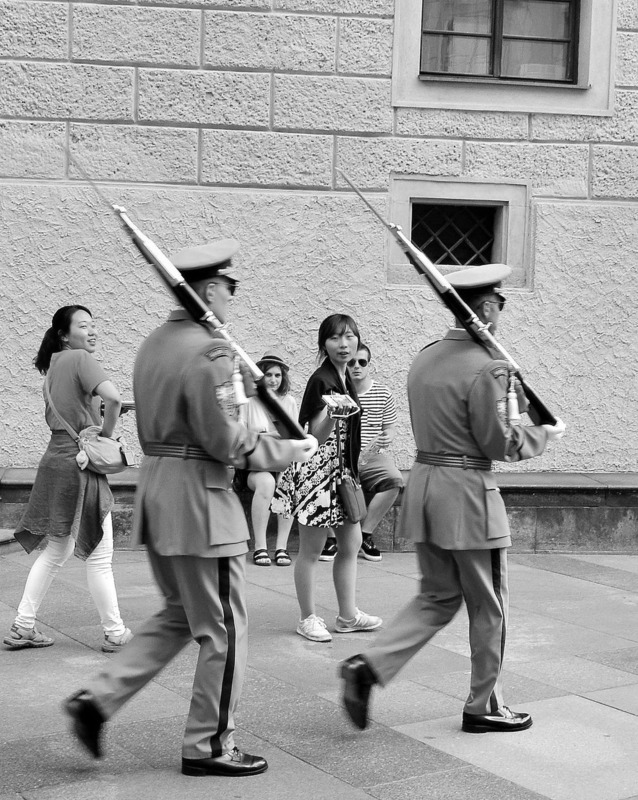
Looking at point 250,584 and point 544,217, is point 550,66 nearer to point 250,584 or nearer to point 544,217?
point 544,217

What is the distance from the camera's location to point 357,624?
6.43 meters

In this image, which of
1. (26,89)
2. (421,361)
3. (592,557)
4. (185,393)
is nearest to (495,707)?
(421,361)

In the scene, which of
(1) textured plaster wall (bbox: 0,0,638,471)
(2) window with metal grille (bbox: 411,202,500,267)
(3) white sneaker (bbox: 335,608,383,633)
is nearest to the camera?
(3) white sneaker (bbox: 335,608,383,633)

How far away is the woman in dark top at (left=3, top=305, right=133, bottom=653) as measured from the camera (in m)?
5.92

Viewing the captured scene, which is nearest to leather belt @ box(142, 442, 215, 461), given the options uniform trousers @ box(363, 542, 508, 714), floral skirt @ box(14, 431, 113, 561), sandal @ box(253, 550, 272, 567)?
uniform trousers @ box(363, 542, 508, 714)

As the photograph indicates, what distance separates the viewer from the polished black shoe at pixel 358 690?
15.1 ft

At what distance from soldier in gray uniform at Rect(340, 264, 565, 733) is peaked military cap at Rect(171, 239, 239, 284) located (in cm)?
99

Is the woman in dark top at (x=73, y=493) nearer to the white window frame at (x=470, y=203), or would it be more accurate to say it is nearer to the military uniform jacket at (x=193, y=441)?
the military uniform jacket at (x=193, y=441)

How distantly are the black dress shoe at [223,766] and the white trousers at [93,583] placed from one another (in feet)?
6.22

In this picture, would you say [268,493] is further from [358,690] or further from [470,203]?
[358,690]

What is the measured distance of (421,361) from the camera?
15.9 feet

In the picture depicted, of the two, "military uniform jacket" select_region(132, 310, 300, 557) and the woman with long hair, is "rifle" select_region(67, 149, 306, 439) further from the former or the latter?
the woman with long hair

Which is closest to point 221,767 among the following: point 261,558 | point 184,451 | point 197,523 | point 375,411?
point 197,523

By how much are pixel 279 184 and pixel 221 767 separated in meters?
6.01
